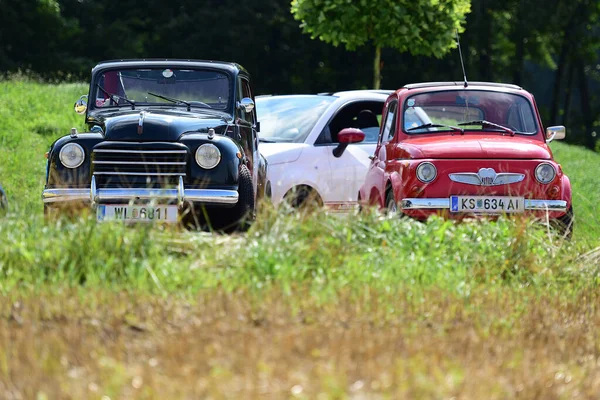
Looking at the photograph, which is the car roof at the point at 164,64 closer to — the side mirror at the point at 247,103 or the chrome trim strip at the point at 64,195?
the side mirror at the point at 247,103

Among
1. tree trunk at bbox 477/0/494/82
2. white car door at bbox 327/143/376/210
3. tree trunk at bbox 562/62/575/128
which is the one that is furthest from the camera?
tree trunk at bbox 562/62/575/128

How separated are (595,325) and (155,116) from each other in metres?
4.64

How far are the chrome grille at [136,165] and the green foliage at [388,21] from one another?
11.4 meters

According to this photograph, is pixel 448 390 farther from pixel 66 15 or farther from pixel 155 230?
pixel 66 15

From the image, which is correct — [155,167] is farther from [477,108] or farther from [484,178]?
[477,108]

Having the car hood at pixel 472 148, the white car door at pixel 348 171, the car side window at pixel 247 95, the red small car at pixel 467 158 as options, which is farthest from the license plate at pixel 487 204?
the white car door at pixel 348 171

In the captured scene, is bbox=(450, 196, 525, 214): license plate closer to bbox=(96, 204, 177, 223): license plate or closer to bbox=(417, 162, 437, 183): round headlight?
bbox=(417, 162, 437, 183): round headlight

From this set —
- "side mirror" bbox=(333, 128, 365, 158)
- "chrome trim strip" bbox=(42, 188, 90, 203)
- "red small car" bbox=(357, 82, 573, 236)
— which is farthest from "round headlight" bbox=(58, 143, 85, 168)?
"side mirror" bbox=(333, 128, 365, 158)

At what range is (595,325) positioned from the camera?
22.0ft

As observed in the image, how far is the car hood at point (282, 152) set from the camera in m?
12.1

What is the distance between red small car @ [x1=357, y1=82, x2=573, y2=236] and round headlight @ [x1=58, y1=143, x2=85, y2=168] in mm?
2743

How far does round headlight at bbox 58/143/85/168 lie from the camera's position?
9281mm

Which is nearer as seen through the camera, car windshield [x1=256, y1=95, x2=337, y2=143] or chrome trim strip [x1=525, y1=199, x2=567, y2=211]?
chrome trim strip [x1=525, y1=199, x2=567, y2=211]

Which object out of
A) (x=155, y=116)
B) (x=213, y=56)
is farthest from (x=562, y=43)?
(x=155, y=116)
